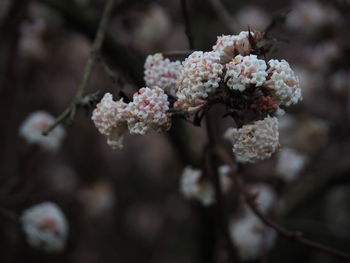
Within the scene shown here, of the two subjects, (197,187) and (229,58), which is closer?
(229,58)

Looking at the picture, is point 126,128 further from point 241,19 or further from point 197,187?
point 241,19

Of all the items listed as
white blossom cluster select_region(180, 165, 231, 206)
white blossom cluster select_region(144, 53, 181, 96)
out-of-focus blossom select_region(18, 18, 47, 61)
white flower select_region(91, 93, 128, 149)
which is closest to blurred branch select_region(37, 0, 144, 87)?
out-of-focus blossom select_region(18, 18, 47, 61)

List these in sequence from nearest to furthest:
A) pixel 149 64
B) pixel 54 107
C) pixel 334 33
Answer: pixel 149 64, pixel 334 33, pixel 54 107

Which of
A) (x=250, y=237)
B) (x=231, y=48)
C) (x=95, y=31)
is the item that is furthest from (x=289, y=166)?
(x=231, y=48)

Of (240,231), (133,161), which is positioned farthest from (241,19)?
→ (240,231)

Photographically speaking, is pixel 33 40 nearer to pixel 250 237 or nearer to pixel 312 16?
pixel 250 237

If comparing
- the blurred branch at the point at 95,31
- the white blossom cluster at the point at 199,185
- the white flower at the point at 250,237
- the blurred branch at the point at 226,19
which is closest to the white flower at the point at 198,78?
the white blossom cluster at the point at 199,185

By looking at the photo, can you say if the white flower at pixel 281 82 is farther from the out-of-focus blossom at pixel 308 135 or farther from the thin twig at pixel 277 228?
the out-of-focus blossom at pixel 308 135
